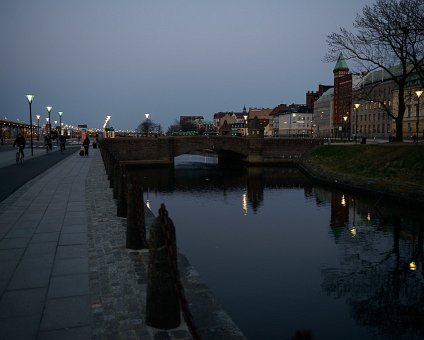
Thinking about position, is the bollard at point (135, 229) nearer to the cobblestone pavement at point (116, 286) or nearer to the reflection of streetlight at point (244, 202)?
the cobblestone pavement at point (116, 286)

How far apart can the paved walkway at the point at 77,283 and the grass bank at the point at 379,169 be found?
783 inches

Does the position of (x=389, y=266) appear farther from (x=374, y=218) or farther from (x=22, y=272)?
(x=22, y=272)

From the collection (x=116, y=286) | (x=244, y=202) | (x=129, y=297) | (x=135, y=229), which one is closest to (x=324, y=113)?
(x=244, y=202)

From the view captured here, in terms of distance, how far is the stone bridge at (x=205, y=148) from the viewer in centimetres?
5572

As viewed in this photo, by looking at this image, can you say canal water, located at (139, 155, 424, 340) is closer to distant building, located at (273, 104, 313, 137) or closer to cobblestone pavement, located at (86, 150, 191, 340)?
cobblestone pavement, located at (86, 150, 191, 340)

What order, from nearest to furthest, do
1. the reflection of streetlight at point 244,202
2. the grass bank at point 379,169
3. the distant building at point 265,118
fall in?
1. the reflection of streetlight at point 244,202
2. the grass bank at point 379,169
3. the distant building at point 265,118

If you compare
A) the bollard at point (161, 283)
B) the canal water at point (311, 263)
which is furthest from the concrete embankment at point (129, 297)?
the canal water at point (311, 263)

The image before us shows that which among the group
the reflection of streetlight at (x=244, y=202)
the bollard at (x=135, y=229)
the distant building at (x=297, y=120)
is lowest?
the reflection of streetlight at (x=244, y=202)

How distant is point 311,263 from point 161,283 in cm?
920

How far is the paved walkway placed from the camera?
225 inches

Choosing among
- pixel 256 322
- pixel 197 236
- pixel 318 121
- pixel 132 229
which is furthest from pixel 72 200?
pixel 318 121

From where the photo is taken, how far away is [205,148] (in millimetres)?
58719

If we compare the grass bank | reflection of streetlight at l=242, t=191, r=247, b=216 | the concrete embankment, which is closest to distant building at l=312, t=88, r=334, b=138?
the grass bank

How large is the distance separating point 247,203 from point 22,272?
797 inches
